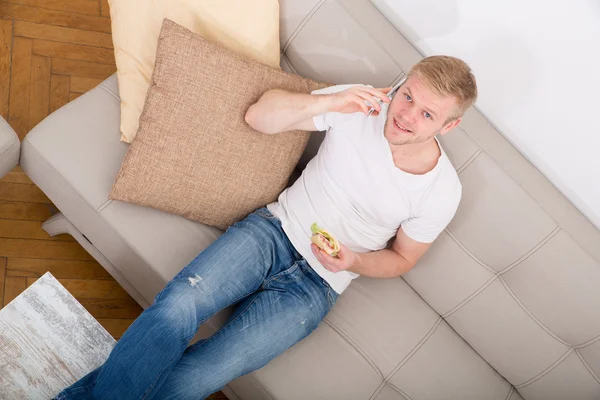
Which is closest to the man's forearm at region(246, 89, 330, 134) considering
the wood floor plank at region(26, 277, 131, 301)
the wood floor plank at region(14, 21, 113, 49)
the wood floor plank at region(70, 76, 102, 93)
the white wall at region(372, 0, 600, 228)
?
the white wall at region(372, 0, 600, 228)

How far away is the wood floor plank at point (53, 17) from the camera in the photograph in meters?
2.45

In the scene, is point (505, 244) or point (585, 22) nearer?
point (585, 22)

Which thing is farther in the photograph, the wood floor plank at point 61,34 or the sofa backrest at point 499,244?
the wood floor plank at point 61,34

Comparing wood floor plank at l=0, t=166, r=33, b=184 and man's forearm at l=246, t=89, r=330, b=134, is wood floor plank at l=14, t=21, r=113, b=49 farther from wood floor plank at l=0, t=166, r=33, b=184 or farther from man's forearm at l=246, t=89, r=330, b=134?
man's forearm at l=246, t=89, r=330, b=134

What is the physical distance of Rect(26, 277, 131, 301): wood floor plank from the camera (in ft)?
7.00

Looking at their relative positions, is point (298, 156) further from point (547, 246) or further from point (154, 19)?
point (547, 246)

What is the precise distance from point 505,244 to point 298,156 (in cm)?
74

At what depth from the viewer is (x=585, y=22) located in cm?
166

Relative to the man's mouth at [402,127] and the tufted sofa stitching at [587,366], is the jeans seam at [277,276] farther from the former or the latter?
the tufted sofa stitching at [587,366]

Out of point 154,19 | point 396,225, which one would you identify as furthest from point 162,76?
point 396,225

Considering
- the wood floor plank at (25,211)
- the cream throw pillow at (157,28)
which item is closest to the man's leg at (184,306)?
the cream throw pillow at (157,28)

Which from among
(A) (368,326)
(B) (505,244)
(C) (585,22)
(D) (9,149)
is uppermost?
(C) (585,22)

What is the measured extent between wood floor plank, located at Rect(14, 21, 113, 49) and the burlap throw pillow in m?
0.98

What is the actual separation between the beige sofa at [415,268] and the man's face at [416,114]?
24 cm
